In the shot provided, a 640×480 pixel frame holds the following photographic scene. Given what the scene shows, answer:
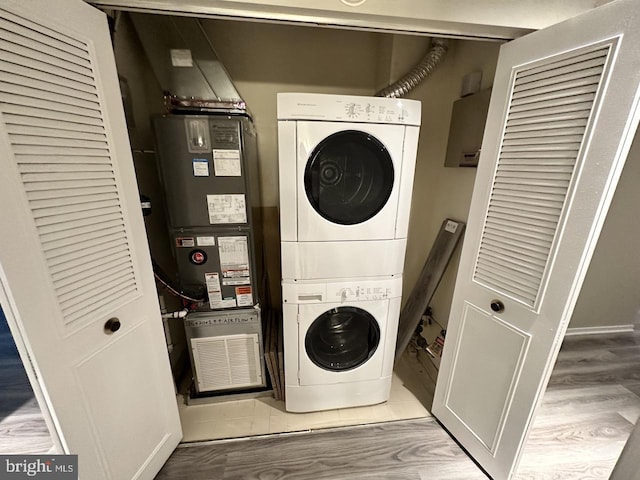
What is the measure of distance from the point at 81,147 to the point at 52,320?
0.59 metres

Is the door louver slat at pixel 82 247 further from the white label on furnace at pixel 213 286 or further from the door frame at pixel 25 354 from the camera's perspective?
the white label on furnace at pixel 213 286

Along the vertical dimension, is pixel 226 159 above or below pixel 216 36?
below

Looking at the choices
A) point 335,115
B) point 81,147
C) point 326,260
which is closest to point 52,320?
point 81,147

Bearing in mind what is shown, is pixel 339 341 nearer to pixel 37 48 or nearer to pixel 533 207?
pixel 533 207

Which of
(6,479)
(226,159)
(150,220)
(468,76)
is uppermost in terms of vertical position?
(468,76)

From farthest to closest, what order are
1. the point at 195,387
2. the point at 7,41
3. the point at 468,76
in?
1. the point at 195,387
2. the point at 468,76
3. the point at 7,41

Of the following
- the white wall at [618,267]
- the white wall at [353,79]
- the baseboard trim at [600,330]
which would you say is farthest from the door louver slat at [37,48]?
the baseboard trim at [600,330]

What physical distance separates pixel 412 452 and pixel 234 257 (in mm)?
1515

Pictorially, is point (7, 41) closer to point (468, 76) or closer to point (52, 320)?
point (52, 320)

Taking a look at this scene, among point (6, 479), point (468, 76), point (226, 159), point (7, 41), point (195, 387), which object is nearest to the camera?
point (7, 41)

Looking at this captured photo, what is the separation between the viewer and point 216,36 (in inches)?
68.7

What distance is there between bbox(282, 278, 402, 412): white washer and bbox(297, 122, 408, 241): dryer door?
307 mm

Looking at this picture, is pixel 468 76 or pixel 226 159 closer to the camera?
pixel 226 159

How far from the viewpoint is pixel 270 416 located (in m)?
1.64
